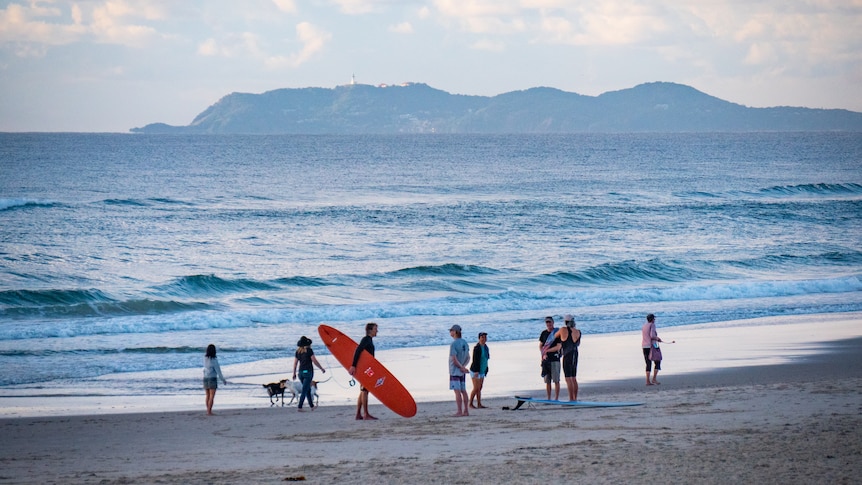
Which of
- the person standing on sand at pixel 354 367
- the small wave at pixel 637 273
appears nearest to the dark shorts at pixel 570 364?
the person standing on sand at pixel 354 367

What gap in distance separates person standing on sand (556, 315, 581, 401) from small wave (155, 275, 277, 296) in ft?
56.4

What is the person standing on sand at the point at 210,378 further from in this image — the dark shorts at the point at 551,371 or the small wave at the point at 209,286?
the small wave at the point at 209,286

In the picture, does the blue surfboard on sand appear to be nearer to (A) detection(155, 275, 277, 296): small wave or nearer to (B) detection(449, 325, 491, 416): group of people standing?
(B) detection(449, 325, 491, 416): group of people standing

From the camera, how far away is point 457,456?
10062 millimetres

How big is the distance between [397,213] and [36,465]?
40613 mm

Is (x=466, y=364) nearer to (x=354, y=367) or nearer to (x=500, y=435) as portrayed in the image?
(x=354, y=367)

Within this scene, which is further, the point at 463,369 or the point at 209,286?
the point at 209,286

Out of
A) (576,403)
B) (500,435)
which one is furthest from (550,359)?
(500,435)

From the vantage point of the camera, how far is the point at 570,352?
557 inches

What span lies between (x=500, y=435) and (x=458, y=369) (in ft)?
7.56

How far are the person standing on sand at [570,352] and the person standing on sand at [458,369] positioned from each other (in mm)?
1631

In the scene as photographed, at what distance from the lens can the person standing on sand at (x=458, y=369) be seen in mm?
13312

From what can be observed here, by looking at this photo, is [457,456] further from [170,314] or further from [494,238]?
[494,238]

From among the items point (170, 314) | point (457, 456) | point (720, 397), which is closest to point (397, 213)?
point (170, 314)
